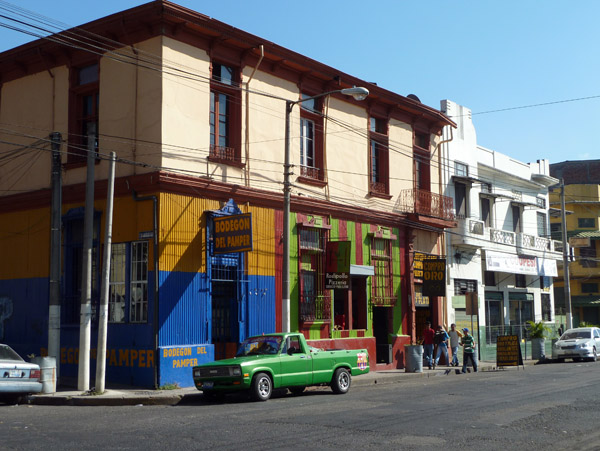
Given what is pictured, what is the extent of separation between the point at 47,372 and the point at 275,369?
562cm

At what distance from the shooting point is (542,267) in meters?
39.1

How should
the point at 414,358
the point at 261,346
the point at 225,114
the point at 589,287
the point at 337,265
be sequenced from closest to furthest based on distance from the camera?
the point at 261,346 < the point at 225,114 < the point at 337,265 < the point at 414,358 < the point at 589,287

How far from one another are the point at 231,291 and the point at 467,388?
7.41m

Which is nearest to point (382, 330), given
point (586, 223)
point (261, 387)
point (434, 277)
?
point (434, 277)

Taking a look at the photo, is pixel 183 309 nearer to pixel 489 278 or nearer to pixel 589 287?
pixel 489 278

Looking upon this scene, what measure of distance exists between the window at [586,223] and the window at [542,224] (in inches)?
914

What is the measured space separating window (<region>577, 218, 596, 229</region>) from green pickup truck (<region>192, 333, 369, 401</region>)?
5000 centimetres

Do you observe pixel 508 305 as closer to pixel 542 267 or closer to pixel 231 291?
pixel 542 267

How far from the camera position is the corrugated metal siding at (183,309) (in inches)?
757

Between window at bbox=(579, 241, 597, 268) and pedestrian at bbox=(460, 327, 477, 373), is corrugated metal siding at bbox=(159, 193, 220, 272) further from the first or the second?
window at bbox=(579, 241, 597, 268)

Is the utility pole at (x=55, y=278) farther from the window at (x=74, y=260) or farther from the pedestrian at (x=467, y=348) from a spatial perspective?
the pedestrian at (x=467, y=348)

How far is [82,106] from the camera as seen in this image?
2214 cm

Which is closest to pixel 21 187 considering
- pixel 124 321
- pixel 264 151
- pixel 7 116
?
pixel 7 116

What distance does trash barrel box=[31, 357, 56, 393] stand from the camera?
1741 centimetres
